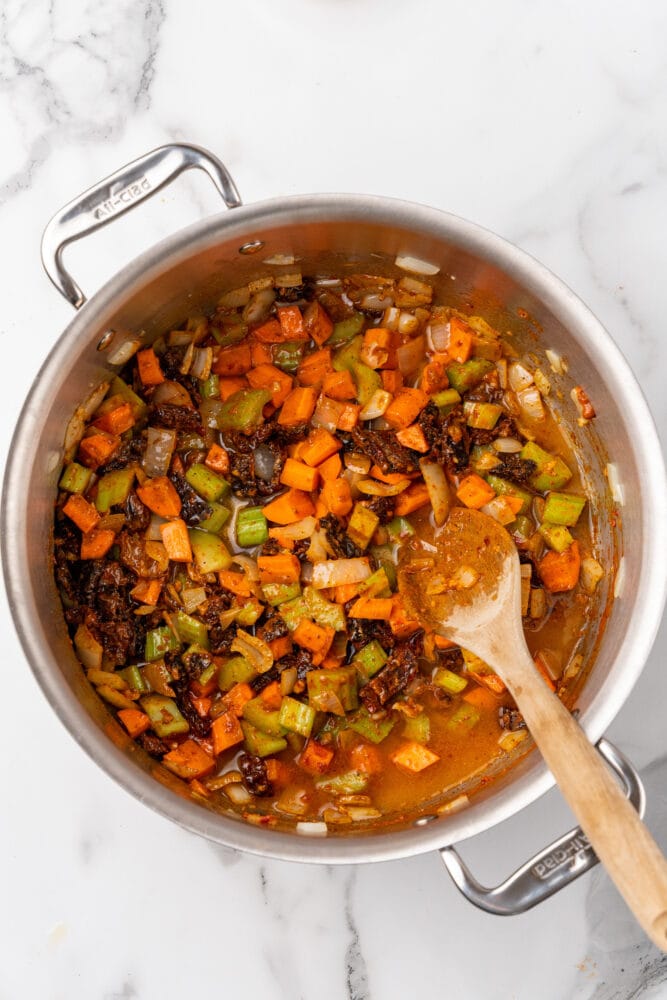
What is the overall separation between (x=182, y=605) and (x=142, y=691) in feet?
0.91

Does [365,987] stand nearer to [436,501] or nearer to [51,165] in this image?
[436,501]

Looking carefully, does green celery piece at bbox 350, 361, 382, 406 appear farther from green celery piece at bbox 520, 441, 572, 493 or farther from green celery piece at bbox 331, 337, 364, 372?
green celery piece at bbox 520, 441, 572, 493

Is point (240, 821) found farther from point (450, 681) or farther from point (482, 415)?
point (482, 415)

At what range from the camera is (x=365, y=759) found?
2.74 metres

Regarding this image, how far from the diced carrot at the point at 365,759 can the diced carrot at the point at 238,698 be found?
1.17 feet

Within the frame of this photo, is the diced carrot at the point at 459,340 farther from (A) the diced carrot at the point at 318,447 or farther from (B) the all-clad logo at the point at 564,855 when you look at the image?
(B) the all-clad logo at the point at 564,855

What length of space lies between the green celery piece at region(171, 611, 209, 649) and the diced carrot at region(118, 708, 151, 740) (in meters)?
0.25

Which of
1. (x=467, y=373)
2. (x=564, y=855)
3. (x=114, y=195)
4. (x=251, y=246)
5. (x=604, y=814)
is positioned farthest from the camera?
(x=467, y=373)

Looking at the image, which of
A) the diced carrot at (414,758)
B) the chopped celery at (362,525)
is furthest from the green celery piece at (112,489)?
the diced carrot at (414,758)

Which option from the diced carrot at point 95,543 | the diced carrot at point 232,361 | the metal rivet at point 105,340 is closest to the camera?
the metal rivet at point 105,340

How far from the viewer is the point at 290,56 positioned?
9.66 ft

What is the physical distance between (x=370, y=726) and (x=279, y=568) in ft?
1.79

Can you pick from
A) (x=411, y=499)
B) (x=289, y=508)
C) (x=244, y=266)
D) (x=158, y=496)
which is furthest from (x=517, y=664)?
(x=244, y=266)

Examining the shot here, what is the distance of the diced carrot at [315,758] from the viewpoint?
271 centimetres
